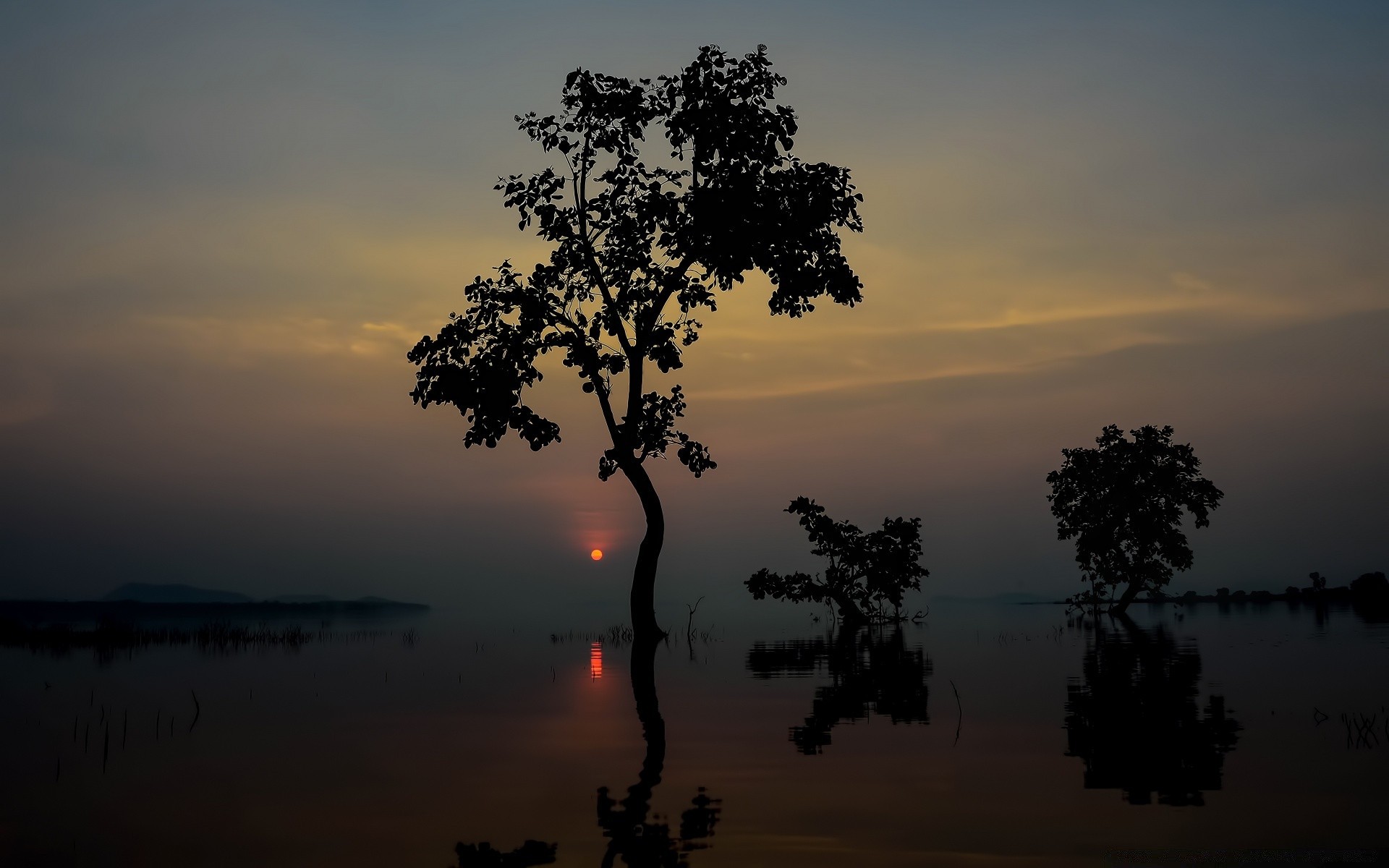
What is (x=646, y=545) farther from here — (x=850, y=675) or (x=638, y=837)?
(x=638, y=837)

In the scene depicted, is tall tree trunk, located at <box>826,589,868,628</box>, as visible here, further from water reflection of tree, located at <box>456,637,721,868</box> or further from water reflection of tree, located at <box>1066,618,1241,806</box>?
water reflection of tree, located at <box>456,637,721,868</box>

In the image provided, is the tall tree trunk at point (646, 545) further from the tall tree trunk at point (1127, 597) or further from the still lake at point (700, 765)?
the tall tree trunk at point (1127, 597)

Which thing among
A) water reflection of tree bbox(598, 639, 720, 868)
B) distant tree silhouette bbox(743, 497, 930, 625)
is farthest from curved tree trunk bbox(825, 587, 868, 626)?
water reflection of tree bbox(598, 639, 720, 868)

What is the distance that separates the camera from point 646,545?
38906 mm

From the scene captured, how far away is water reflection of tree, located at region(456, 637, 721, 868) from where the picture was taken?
7.79m

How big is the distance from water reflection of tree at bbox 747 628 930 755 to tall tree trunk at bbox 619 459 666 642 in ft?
14.7

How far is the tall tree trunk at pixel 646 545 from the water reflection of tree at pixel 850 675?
177 inches

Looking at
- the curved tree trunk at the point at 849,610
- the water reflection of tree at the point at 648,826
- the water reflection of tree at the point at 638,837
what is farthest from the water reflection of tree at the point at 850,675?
the curved tree trunk at the point at 849,610

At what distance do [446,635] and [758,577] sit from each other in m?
15.8

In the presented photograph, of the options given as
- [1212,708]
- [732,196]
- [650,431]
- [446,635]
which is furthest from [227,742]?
[446,635]

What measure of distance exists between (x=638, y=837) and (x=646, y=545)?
100 ft

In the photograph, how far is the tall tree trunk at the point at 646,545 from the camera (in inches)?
1523

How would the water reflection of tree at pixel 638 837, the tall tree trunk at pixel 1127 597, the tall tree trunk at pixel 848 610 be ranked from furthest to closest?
the tall tree trunk at pixel 1127 597 → the tall tree trunk at pixel 848 610 → the water reflection of tree at pixel 638 837

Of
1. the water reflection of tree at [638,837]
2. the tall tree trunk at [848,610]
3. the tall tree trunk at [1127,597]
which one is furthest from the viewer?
the tall tree trunk at [1127,597]
